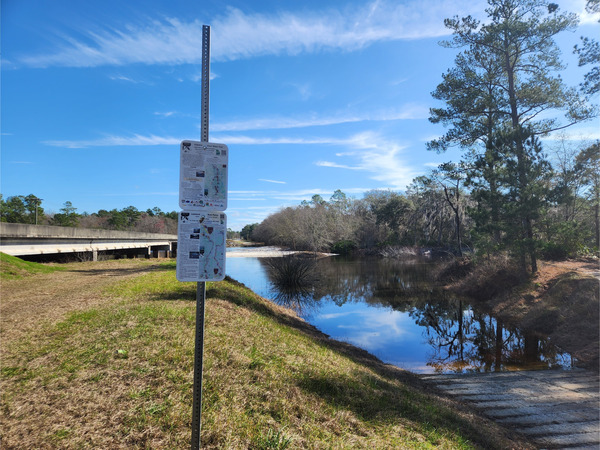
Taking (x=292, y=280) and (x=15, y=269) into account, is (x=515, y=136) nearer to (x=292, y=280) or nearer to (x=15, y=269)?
(x=292, y=280)

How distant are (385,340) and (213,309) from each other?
265 inches

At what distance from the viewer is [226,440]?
303cm

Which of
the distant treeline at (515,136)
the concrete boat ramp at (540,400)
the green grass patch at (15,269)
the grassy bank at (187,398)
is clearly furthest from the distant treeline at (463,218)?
the green grass patch at (15,269)

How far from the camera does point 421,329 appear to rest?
527 inches

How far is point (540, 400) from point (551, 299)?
9020 millimetres

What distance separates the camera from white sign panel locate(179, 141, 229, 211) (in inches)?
101

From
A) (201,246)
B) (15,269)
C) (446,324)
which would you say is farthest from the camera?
(446,324)

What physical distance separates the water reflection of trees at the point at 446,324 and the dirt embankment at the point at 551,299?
62 cm

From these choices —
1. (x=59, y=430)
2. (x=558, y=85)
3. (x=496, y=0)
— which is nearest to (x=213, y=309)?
(x=59, y=430)

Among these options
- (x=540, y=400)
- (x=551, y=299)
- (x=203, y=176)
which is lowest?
(x=540, y=400)

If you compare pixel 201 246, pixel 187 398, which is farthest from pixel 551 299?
pixel 201 246

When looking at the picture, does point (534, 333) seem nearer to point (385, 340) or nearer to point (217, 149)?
point (385, 340)

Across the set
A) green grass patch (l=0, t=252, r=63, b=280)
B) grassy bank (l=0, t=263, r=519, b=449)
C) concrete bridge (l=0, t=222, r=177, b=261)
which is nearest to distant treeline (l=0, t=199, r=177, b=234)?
concrete bridge (l=0, t=222, r=177, b=261)

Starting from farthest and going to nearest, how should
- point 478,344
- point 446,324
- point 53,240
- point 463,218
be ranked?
point 463,218 < point 53,240 < point 446,324 < point 478,344
